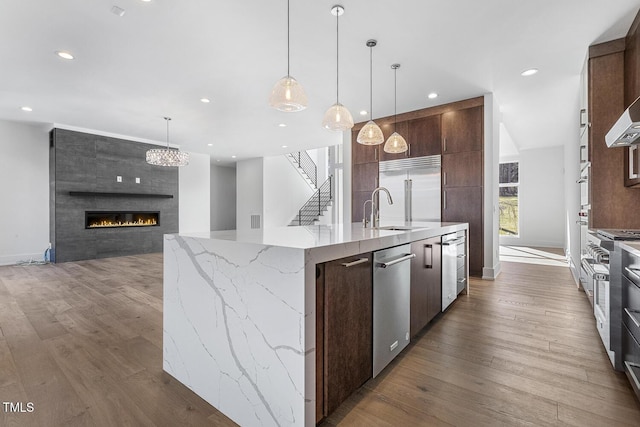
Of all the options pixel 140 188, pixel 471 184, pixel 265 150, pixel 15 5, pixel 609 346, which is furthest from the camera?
pixel 265 150

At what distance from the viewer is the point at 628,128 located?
6.45ft

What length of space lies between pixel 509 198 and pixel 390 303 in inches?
359

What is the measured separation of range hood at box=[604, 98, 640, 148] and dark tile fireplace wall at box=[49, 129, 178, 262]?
27.3 ft

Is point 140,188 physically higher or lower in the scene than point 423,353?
higher

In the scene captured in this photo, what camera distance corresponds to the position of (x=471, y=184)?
16.1 feet

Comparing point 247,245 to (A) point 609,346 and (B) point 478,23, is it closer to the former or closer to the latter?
(A) point 609,346

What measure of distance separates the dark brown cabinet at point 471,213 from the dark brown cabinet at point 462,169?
0.10m

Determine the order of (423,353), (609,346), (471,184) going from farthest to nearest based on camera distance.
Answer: (471,184)
(423,353)
(609,346)

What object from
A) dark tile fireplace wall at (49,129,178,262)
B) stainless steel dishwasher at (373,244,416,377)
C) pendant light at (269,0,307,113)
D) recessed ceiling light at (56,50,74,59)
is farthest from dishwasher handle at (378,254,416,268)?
dark tile fireplace wall at (49,129,178,262)

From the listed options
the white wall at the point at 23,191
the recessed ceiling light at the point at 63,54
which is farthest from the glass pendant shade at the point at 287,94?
the white wall at the point at 23,191

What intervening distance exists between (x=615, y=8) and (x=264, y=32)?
328 centimetres

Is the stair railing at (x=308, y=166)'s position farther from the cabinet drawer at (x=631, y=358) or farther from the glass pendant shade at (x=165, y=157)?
the cabinet drawer at (x=631, y=358)

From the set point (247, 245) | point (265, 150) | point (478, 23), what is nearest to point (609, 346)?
point (247, 245)

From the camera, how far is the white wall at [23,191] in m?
5.92
